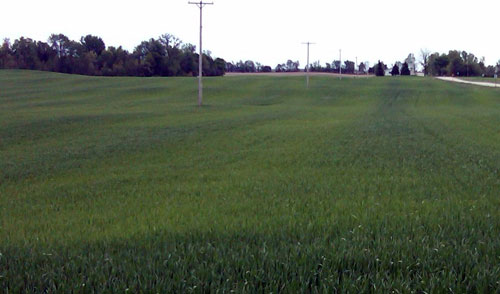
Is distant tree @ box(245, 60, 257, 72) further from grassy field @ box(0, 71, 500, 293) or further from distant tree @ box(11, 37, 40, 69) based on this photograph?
grassy field @ box(0, 71, 500, 293)

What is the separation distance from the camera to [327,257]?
5.53 metres

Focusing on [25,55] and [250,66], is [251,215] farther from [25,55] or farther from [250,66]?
[250,66]

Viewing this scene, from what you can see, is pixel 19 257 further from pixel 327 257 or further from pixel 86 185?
pixel 86 185

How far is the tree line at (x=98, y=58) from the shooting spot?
389 ft

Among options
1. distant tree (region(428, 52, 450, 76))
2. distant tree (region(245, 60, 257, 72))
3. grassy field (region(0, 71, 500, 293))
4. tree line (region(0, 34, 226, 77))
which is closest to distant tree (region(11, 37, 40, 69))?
tree line (region(0, 34, 226, 77))

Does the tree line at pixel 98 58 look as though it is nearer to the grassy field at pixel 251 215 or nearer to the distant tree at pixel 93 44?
the distant tree at pixel 93 44

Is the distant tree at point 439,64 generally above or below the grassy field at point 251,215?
above

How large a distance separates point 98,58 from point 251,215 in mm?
125342

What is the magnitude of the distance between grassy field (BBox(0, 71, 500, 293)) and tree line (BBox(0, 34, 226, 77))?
344ft

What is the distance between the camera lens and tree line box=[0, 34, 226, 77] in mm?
118625

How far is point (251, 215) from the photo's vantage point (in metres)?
7.79

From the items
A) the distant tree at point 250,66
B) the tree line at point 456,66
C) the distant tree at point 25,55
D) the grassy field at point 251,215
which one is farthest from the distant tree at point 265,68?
the grassy field at point 251,215

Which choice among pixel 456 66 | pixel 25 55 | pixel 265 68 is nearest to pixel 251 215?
pixel 25 55

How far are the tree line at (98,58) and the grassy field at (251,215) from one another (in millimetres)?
104758
